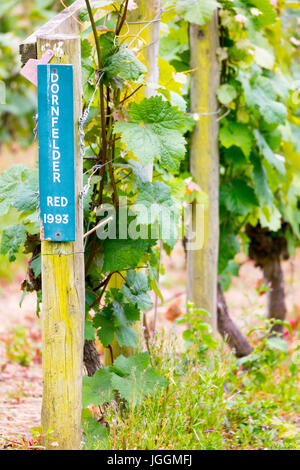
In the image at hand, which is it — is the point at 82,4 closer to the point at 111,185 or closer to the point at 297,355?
the point at 111,185

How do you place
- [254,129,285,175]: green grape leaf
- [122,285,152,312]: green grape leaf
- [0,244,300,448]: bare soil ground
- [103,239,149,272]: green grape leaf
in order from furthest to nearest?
[254,129,285,175]: green grape leaf < [0,244,300,448]: bare soil ground < [122,285,152,312]: green grape leaf < [103,239,149,272]: green grape leaf

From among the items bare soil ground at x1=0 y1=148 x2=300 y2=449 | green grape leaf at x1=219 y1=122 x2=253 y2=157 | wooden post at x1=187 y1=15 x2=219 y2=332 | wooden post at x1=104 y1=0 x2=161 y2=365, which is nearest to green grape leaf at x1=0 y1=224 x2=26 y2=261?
wooden post at x1=104 y1=0 x2=161 y2=365

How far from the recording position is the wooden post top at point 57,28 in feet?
7.05

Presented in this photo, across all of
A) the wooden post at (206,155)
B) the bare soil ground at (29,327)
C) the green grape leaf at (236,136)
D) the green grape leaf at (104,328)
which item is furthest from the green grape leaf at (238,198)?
the green grape leaf at (104,328)

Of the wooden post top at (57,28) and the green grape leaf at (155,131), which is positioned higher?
the wooden post top at (57,28)

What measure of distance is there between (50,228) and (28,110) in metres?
7.67

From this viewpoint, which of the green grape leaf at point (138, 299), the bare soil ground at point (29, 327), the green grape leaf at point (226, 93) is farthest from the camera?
the green grape leaf at point (226, 93)

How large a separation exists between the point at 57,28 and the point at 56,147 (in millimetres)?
484

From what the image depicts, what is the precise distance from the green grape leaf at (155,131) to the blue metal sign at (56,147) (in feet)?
0.88

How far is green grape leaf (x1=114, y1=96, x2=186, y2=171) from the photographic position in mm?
2201

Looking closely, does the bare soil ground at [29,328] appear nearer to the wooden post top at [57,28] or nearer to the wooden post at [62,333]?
the wooden post at [62,333]

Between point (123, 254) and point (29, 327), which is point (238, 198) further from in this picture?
point (29, 327)

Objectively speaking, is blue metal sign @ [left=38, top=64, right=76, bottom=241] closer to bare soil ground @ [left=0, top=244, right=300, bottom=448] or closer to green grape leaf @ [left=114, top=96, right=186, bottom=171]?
green grape leaf @ [left=114, top=96, right=186, bottom=171]

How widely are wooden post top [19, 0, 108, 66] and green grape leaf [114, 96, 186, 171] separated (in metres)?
0.38
